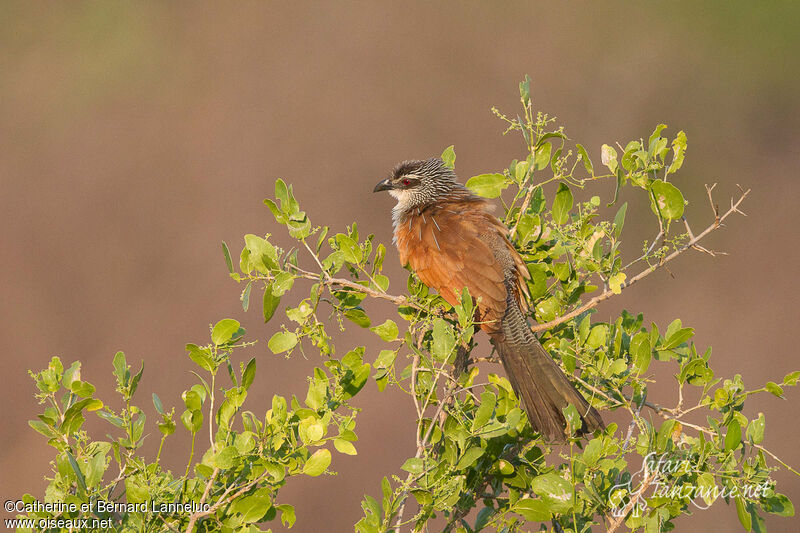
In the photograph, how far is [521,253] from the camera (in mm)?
2525

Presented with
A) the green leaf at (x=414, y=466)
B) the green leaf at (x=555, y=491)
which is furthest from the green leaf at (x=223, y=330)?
the green leaf at (x=555, y=491)

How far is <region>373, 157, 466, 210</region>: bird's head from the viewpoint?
10.7 ft

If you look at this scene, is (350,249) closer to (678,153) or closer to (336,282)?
(336,282)

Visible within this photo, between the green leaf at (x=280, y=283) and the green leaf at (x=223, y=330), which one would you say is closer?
the green leaf at (x=223, y=330)

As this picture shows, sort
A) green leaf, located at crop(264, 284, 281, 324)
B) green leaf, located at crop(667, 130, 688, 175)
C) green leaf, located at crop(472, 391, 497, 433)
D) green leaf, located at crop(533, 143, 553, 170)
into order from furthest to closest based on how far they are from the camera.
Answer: green leaf, located at crop(533, 143, 553, 170) → green leaf, located at crop(667, 130, 688, 175) → green leaf, located at crop(264, 284, 281, 324) → green leaf, located at crop(472, 391, 497, 433)

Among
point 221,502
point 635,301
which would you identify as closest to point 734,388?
point 221,502

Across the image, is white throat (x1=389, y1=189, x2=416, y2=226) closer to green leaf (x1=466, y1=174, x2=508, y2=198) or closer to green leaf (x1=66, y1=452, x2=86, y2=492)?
green leaf (x1=466, y1=174, x2=508, y2=198)

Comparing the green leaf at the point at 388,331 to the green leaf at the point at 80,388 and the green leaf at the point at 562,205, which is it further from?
the green leaf at the point at 80,388

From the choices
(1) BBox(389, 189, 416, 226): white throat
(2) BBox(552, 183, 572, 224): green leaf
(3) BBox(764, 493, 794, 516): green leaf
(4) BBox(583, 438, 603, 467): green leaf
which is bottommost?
(3) BBox(764, 493, 794, 516): green leaf

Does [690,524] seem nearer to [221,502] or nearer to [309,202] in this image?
[309,202]

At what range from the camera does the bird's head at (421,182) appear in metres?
3.26

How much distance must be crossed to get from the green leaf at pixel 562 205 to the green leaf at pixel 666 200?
281mm

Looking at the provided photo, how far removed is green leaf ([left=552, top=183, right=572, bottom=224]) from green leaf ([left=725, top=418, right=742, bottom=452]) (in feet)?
2.45

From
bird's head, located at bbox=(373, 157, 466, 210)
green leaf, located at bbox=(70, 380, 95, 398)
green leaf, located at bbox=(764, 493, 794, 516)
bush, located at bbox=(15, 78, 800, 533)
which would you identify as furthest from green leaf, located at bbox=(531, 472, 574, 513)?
bird's head, located at bbox=(373, 157, 466, 210)
